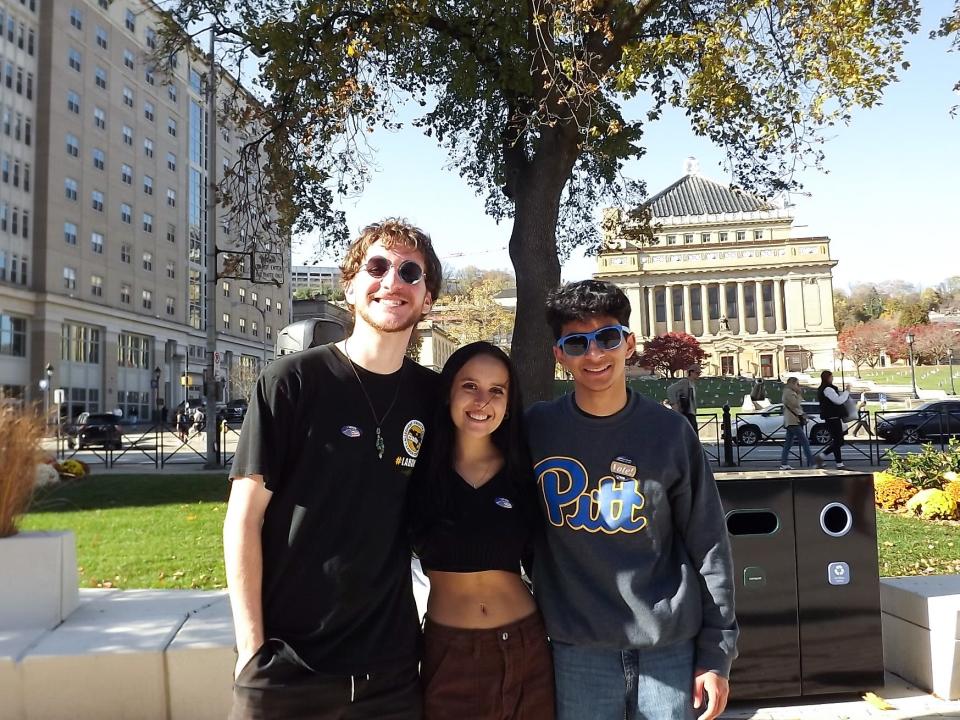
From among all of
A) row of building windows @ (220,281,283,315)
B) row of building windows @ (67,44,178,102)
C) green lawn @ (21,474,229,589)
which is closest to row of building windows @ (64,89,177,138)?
row of building windows @ (67,44,178,102)

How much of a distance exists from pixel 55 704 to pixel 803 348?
97.3 metres

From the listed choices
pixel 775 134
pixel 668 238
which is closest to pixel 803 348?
pixel 668 238

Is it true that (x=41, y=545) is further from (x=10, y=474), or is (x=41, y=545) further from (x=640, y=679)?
(x=640, y=679)

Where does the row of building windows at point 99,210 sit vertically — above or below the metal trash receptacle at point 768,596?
above

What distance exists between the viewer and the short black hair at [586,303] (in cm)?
265

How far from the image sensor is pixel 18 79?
46562mm

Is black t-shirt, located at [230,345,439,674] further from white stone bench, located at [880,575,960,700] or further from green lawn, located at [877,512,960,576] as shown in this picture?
green lawn, located at [877,512,960,576]

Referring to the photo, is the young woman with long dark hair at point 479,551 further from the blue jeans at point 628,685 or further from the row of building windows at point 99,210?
the row of building windows at point 99,210

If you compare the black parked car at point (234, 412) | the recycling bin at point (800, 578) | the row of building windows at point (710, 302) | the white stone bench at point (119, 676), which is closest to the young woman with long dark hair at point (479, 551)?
the white stone bench at point (119, 676)

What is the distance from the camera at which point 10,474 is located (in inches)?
194

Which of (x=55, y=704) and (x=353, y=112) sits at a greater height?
(x=353, y=112)

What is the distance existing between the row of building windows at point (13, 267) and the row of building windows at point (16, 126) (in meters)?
7.50

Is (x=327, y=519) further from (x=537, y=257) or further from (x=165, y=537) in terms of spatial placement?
(x=165, y=537)

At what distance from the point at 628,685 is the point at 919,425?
26.1 meters
